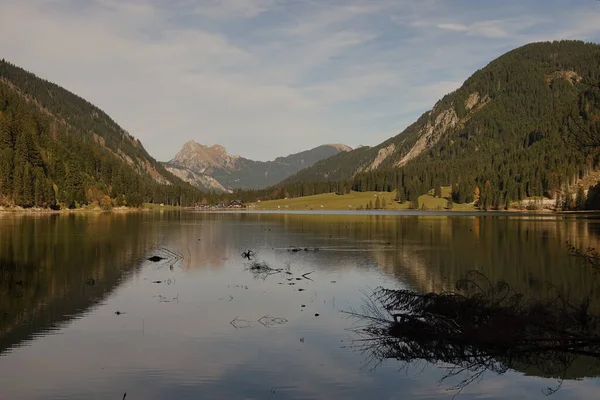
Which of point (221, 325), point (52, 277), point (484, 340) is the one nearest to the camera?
point (484, 340)

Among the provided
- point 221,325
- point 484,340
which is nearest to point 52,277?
point 221,325

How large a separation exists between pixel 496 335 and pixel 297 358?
27.6ft

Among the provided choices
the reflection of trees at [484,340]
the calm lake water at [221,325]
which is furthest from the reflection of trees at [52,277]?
the reflection of trees at [484,340]

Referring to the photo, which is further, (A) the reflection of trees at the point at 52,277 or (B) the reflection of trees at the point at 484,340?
(A) the reflection of trees at the point at 52,277

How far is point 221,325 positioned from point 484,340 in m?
13.4

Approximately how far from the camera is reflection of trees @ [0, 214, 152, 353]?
2714 centimetres

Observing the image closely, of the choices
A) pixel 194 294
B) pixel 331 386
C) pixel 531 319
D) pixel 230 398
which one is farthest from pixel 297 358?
pixel 194 294

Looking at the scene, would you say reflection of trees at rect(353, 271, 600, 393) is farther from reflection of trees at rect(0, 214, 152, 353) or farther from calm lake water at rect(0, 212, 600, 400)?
reflection of trees at rect(0, 214, 152, 353)

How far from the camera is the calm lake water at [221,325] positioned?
716 inches

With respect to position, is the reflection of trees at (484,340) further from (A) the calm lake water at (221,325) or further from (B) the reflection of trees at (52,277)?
(B) the reflection of trees at (52,277)

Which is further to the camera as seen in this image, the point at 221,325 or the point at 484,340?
the point at 221,325

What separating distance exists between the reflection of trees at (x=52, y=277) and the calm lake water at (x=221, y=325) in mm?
154

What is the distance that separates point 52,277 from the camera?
40625 mm

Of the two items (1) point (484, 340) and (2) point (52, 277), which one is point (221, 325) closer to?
(1) point (484, 340)
